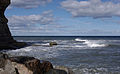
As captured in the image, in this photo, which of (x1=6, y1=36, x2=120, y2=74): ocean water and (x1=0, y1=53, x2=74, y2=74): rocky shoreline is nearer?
(x1=0, y1=53, x2=74, y2=74): rocky shoreline

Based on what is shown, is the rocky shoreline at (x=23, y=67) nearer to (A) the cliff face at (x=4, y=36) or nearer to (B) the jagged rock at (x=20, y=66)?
(B) the jagged rock at (x=20, y=66)

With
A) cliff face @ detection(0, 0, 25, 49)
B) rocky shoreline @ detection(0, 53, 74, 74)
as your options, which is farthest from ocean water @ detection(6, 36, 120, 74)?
rocky shoreline @ detection(0, 53, 74, 74)

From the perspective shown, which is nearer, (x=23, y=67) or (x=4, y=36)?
(x=23, y=67)

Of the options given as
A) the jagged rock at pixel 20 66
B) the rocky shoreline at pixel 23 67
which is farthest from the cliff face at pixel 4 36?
the jagged rock at pixel 20 66

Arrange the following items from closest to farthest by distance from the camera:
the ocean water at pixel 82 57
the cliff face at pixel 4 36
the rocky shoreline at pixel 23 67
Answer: the rocky shoreline at pixel 23 67, the ocean water at pixel 82 57, the cliff face at pixel 4 36

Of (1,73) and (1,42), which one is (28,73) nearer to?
(1,73)

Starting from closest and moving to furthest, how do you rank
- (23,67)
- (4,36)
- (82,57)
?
(23,67)
(82,57)
(4,36)

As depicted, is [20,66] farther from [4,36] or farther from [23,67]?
[4,36]

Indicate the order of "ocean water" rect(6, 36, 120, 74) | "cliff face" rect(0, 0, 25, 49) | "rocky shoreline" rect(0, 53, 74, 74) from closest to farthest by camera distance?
"rocky shoreline" rect(0, 53, 74, 74) < "ocean water" rect(6, 36, 120, 74) < "cliff face" rect(0, 0, 25, 49)

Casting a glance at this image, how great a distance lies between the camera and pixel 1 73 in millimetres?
8031

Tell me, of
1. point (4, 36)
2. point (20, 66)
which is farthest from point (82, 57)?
point (4, 36)

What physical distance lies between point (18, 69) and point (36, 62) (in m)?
0.88

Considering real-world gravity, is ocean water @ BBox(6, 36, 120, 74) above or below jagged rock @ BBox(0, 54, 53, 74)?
below

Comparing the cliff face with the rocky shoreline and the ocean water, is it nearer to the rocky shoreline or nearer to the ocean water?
the ocean water
